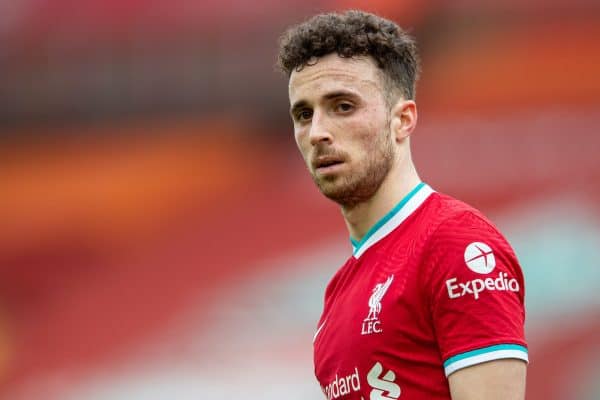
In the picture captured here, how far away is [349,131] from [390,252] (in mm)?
376

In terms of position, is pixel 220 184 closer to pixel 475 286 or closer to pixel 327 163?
pixel 327 163

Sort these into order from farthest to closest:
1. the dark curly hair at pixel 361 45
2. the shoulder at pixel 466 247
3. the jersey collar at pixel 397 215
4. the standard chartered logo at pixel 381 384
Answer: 1. the dark curly hair at pixel 361 45
2. the jersey collar at pixel 397 215
3. the standard chartered logo at pixel 381 384
4. the shoulder at pixel 466 247

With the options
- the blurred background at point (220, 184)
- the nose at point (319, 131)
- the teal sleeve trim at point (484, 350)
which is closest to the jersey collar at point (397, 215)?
the nose at point (319, 131)

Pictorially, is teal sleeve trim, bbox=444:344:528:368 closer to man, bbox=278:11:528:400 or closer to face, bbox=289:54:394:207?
man, bbox=278:11:528:400

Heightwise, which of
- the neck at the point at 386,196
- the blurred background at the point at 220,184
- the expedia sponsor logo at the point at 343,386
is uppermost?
the blurred background at the point at 220,184

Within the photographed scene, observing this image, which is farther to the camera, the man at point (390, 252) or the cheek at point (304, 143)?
the cheek at point (304, 143)

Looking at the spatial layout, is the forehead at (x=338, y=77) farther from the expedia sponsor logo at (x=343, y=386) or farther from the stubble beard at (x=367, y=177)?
the expedia sponsor logo at (x=343, y=386)

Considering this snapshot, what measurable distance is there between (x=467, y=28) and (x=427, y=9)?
49 centimetres

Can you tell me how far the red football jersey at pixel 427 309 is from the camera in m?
2.69

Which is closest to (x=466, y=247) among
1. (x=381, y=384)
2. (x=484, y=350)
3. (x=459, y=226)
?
(x=459, y=226)

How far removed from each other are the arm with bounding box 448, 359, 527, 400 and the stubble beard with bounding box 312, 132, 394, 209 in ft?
2.39

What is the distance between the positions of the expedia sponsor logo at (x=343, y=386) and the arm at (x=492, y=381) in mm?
370

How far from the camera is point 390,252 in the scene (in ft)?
10.1

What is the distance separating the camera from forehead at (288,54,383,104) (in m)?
3.20
